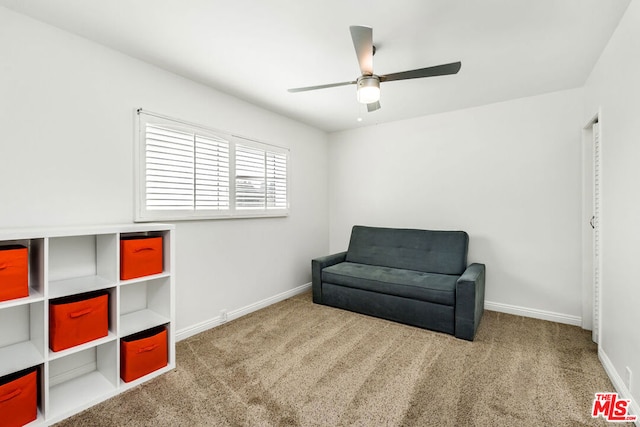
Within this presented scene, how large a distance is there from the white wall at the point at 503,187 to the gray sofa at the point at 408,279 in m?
0.36

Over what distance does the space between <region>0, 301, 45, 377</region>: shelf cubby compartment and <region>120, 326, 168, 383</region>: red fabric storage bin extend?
0.46 metres

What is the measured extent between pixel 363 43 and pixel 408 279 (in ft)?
7.78

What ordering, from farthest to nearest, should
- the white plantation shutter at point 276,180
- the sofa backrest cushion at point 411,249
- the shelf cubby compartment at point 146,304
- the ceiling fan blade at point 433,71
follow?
1. the white plantation shutter at point 276,180
2. the sofa backrest cushion at point 411,249
3. the shelf cubby compartment at point 146,304
4. the ceiling fan blade at point 433,71

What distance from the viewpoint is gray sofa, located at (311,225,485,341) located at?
282cm

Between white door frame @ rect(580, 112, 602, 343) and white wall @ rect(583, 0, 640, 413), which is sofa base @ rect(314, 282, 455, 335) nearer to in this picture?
white wall @ rect(583, 0, 640, 413)

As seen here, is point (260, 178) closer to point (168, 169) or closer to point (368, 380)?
point (168, 169)

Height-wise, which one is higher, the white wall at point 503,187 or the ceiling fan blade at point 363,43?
the ceiling fan blade at point 363,43

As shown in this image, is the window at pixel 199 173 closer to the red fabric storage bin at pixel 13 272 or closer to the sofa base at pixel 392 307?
the red fabric storage bin at pixel 13 272

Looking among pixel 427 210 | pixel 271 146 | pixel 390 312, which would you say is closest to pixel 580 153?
pixel 427 210

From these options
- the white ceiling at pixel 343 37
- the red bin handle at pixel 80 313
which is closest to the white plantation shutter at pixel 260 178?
the white ceiling at pixel 343 37

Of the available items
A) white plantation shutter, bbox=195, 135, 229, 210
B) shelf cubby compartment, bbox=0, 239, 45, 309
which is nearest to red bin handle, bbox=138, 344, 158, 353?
shelf cubby compartment, bbox=0, 239, 45, 309

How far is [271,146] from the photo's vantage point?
12.1 feet

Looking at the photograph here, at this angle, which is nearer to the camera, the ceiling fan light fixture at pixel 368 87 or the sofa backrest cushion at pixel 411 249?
the ceiling fan light fixture at pixel 368 87

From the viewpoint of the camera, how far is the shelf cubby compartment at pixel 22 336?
167cm
